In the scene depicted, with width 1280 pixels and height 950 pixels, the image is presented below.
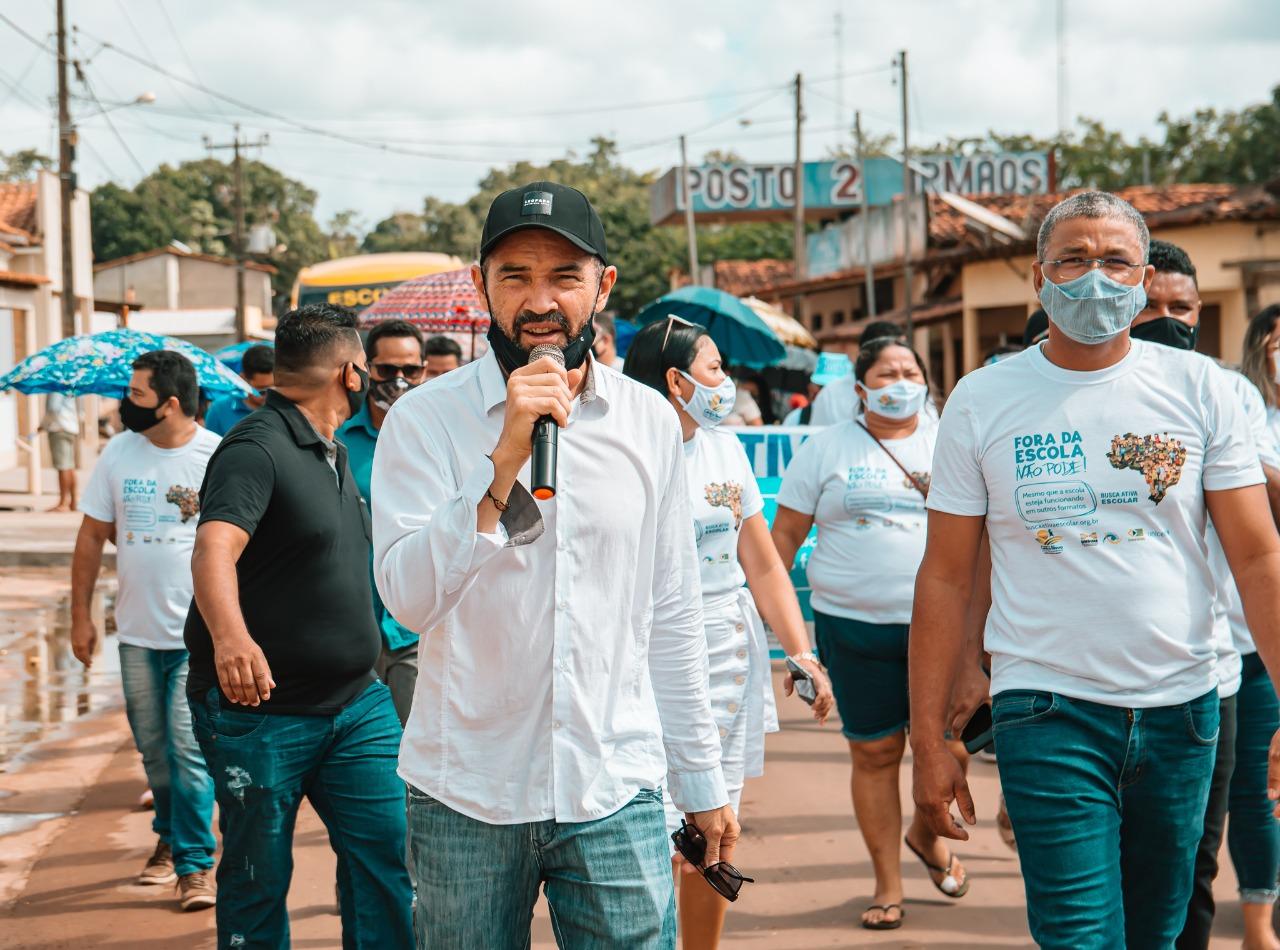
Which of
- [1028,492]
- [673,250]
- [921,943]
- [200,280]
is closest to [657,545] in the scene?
[1028,492]

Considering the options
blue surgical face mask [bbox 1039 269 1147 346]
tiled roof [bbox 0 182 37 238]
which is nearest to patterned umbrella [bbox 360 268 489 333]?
blue surgical face mask [bbox 1039 269 1147 346]

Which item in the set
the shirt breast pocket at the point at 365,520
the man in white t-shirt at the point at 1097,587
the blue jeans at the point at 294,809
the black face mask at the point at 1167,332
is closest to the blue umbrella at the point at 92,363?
the shirt breast pocket at the point at 365,520

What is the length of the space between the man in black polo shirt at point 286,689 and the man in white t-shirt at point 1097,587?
1691mm

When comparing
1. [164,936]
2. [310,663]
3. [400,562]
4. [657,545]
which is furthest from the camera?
[164,936]

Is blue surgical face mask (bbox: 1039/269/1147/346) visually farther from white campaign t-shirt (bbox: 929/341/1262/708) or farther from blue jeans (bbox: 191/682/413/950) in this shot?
blue jeans (bbox: 191/682/413/950)

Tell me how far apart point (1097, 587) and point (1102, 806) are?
497 mm

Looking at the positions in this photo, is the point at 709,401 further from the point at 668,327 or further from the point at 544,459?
the point at 544,459

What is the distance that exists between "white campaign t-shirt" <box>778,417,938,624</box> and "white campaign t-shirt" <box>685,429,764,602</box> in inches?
33.2

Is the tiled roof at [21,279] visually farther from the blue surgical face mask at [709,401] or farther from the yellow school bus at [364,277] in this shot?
the blue surgical face mask at [709,401]

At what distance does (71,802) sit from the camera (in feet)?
24.4

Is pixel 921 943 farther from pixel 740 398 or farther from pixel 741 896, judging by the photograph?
pixel 740 398

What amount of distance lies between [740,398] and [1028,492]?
11627 mm

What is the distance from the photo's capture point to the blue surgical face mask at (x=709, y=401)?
5.00 meters

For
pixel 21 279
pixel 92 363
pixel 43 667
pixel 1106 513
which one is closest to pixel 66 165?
pixel 21 279
